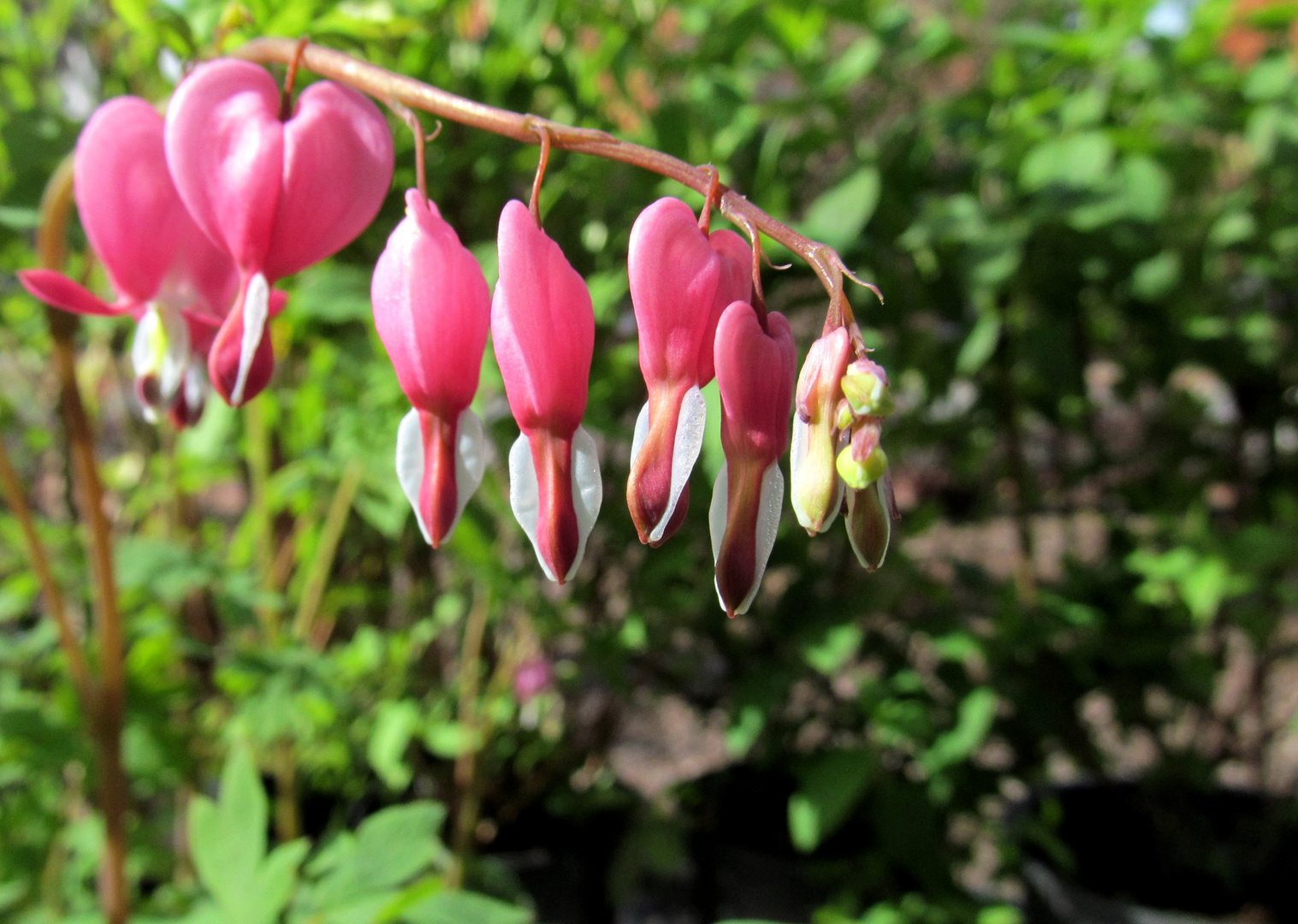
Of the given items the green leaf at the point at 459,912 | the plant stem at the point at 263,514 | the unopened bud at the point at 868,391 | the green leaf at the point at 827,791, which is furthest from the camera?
the plant stem at the point at 263,514

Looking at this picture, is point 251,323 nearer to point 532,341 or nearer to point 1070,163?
point 532,341

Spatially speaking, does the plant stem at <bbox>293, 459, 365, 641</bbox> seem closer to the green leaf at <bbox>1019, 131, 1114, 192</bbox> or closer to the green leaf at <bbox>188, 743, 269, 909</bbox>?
the green leaf at <bbox>188, 743, 269, 909</bbox>

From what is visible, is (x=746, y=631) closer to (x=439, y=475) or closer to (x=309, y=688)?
(x=309, y=688)

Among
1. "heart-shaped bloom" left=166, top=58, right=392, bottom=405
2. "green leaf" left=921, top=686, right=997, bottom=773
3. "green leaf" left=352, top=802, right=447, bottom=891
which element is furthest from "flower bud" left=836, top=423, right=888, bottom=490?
"green leaf" left=921, top=686, right=997, bottom=773

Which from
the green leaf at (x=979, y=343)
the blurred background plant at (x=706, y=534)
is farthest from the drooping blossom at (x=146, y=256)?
the green leaf at (x=979, y=343)

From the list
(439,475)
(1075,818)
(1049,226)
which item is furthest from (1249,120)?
(439,475)

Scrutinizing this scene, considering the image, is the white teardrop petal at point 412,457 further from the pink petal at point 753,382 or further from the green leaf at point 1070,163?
the green leaf at point 1070,163
